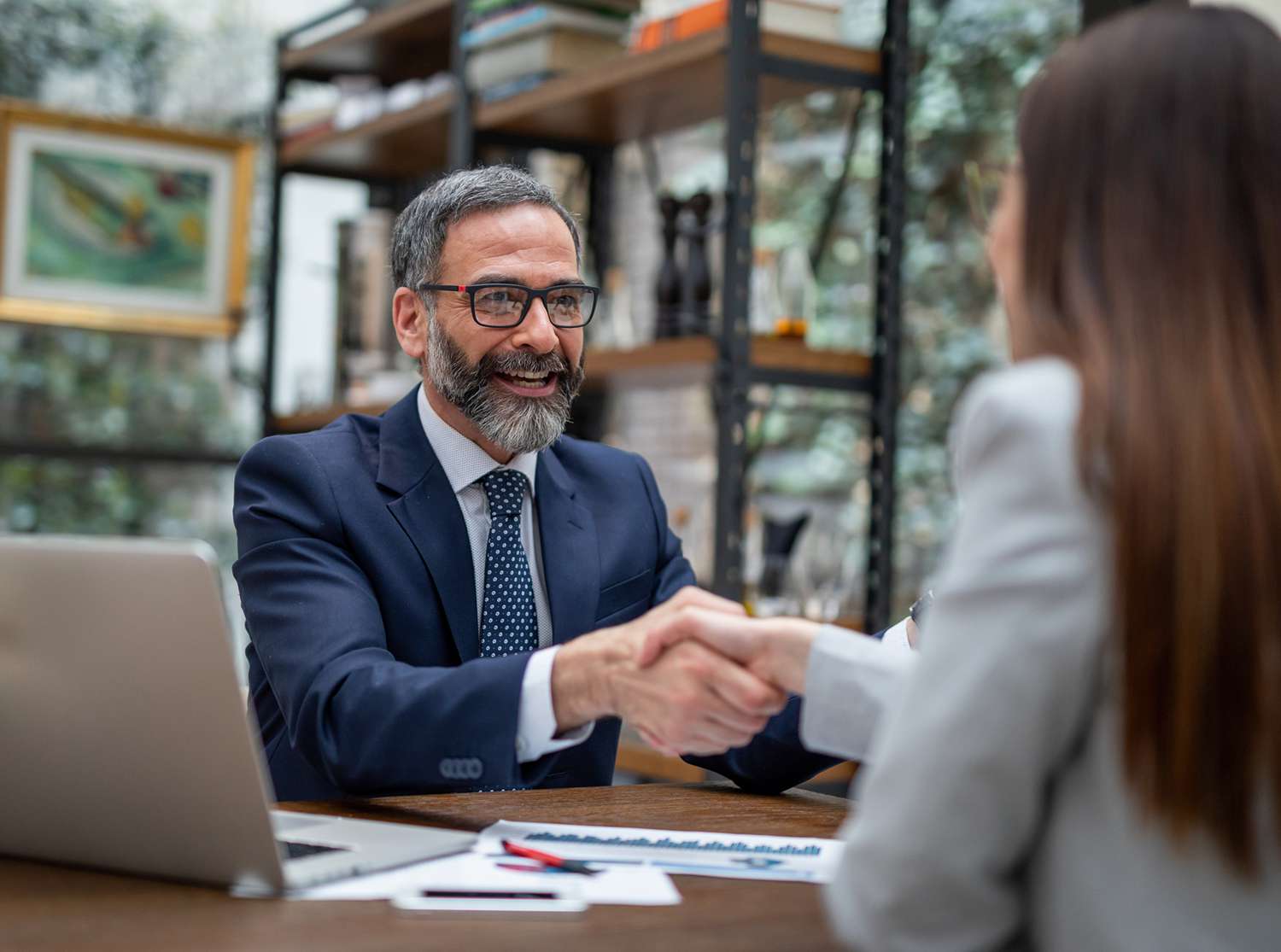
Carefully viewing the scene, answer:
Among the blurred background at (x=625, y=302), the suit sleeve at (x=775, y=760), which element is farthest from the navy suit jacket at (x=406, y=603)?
the blurred background at (x=625, y=302)

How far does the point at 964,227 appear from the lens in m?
3.18

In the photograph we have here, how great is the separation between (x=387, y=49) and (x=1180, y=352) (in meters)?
3.91

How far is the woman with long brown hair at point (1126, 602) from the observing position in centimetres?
76

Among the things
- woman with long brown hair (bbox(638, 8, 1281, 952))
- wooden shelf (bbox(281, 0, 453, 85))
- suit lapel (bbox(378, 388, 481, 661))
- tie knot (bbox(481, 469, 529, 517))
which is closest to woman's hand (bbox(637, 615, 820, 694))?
woman with long brown hair (bbox(638, 8, 1281, 952))

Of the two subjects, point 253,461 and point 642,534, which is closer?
point 253,461

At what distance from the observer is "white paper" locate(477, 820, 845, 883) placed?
1152 mm

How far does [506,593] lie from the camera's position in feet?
6.03

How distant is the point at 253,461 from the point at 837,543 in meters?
1.49

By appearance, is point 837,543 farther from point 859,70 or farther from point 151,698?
point 151,698

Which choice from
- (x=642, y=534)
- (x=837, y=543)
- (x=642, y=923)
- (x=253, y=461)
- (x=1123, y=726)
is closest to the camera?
(x=1123, y=726)

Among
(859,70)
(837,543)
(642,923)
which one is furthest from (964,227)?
(642,923)

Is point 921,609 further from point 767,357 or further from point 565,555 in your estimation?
point 767,357

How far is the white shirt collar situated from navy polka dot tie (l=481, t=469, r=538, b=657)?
2.0 inches

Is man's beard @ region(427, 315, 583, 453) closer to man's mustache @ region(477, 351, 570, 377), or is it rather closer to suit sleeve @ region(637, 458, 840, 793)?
man's mustache @ region(477, 351, 570, 377)
